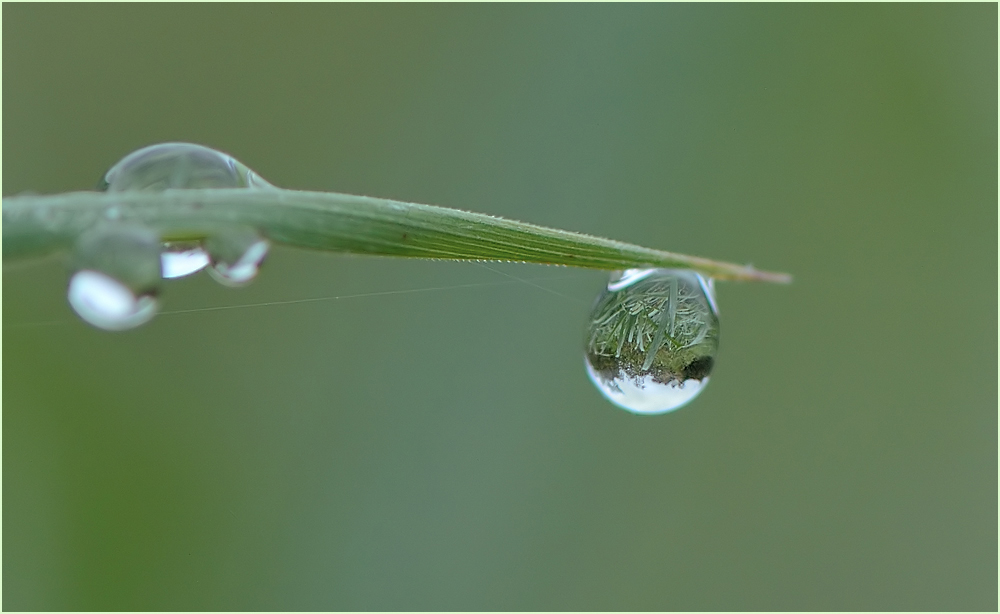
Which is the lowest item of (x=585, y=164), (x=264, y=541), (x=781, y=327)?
(x=264, y=541)

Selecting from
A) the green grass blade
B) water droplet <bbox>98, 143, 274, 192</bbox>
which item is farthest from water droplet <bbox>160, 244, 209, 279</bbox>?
the green grass blade

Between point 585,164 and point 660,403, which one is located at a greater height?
point 585,164

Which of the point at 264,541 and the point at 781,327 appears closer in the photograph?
the point at 264,541

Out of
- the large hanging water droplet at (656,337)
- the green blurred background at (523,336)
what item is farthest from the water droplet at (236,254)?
the green blurred background at (523,336)

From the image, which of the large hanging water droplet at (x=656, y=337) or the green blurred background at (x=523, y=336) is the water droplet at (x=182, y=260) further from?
the green blurred background at (x=523, y=336)

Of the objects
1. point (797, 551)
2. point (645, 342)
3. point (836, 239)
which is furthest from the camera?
point (836, 239)

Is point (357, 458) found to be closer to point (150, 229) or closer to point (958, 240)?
point (150, 229)

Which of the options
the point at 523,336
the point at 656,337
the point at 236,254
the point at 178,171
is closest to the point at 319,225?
the point at 236,254

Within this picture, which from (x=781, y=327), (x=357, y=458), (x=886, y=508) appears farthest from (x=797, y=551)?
(x=357, y=458)
